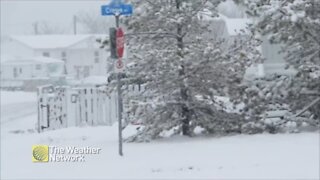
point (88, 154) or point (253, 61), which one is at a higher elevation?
point (253, 61)

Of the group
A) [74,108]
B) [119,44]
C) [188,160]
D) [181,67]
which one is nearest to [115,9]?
[119,44]

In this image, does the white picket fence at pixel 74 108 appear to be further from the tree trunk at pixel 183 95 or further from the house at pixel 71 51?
the house at pixel 71 51

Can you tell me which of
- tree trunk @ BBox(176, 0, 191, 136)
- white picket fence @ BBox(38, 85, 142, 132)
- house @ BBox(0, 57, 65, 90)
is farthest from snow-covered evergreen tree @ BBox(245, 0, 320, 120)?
house @ BBox(0, 57, 65, 90)

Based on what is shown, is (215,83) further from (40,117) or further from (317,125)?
(40,117)

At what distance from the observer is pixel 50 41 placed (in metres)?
72.8

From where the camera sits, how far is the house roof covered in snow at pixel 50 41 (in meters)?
71.6

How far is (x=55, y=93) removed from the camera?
57.8ft

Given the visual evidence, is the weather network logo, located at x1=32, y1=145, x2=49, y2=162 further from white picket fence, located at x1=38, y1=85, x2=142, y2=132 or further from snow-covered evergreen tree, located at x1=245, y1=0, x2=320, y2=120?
white picket fence, located at x1=38, y1=85, x2=142, y2=132

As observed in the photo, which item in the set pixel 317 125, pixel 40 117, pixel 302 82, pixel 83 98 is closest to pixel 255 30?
pixel 302 82

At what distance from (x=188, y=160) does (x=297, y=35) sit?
4230mm

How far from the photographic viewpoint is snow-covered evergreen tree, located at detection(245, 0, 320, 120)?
12.3 meters

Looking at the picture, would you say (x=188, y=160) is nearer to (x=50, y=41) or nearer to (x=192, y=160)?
(x=192, y=160)

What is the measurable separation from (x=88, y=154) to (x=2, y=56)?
58.8 meters

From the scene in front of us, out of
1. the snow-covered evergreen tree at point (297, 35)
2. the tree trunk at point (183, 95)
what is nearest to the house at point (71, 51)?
the tree trunk at point (183, 95)
